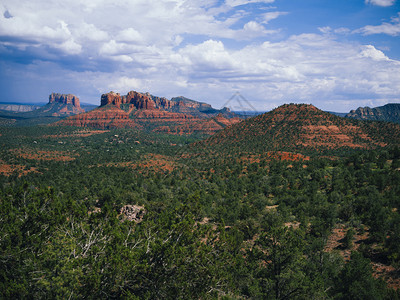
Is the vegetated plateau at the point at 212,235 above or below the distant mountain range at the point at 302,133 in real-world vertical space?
below

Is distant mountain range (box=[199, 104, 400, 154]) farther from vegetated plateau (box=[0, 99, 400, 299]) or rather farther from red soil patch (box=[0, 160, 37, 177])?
red soil patch (box=[0, 160, 37, 177])

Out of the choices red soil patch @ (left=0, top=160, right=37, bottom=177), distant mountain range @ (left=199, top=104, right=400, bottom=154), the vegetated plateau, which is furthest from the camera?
distant mountain range @ (left=199, top=104, right=400, bottom=154)

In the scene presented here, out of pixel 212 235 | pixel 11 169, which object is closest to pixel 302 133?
pixel 212 235

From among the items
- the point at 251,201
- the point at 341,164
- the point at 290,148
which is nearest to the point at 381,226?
the point at 251,201

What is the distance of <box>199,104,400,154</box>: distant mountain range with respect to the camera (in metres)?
94.2

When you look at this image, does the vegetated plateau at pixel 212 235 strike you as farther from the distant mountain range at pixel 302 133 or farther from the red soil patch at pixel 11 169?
the distant mountain range at pixel 302 133

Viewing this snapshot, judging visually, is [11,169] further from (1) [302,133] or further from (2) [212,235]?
(1) [302,133]

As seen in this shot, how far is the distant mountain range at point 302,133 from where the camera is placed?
9419cm

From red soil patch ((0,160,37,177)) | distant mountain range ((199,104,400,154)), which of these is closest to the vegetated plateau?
red soil patch ((0,160,37,177))

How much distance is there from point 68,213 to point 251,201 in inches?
1440

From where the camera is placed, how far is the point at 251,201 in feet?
159

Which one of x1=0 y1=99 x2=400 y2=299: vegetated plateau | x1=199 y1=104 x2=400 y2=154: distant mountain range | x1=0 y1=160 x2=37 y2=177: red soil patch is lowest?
x1=0 y1=160 x2=37 y2=177: red soil patch

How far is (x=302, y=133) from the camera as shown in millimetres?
101375

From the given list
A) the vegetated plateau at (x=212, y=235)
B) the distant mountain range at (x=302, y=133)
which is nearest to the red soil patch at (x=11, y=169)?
the vegetated plateau at (x=212, y=235)
